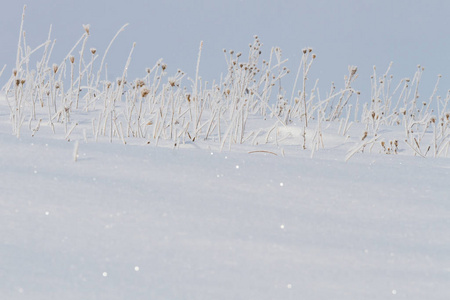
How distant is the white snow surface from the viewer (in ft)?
2.81

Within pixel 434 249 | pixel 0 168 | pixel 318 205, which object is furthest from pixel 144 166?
pixel 434 249

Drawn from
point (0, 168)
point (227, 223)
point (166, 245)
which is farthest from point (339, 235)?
point (0, 168)

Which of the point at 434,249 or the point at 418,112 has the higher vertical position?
the point at 418,112

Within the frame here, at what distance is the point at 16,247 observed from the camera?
922mm

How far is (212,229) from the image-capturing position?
3.35ft

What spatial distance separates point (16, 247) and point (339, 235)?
21.9 inches

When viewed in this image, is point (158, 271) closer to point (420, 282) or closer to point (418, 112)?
point (420, 282)

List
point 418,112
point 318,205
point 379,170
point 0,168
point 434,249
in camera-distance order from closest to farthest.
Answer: point 434,249, point 318,205, point 0,168, point 379,170, point 418,112

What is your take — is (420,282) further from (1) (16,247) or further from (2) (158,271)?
(1) (16,247)

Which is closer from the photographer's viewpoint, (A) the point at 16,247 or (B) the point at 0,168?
(A) the point at 16,247

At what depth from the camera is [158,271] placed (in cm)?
87

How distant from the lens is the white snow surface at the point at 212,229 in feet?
2.81

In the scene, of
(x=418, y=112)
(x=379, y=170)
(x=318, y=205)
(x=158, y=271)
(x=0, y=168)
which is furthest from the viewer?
(x=418, y=112)

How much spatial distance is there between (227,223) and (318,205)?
0.23 metres
